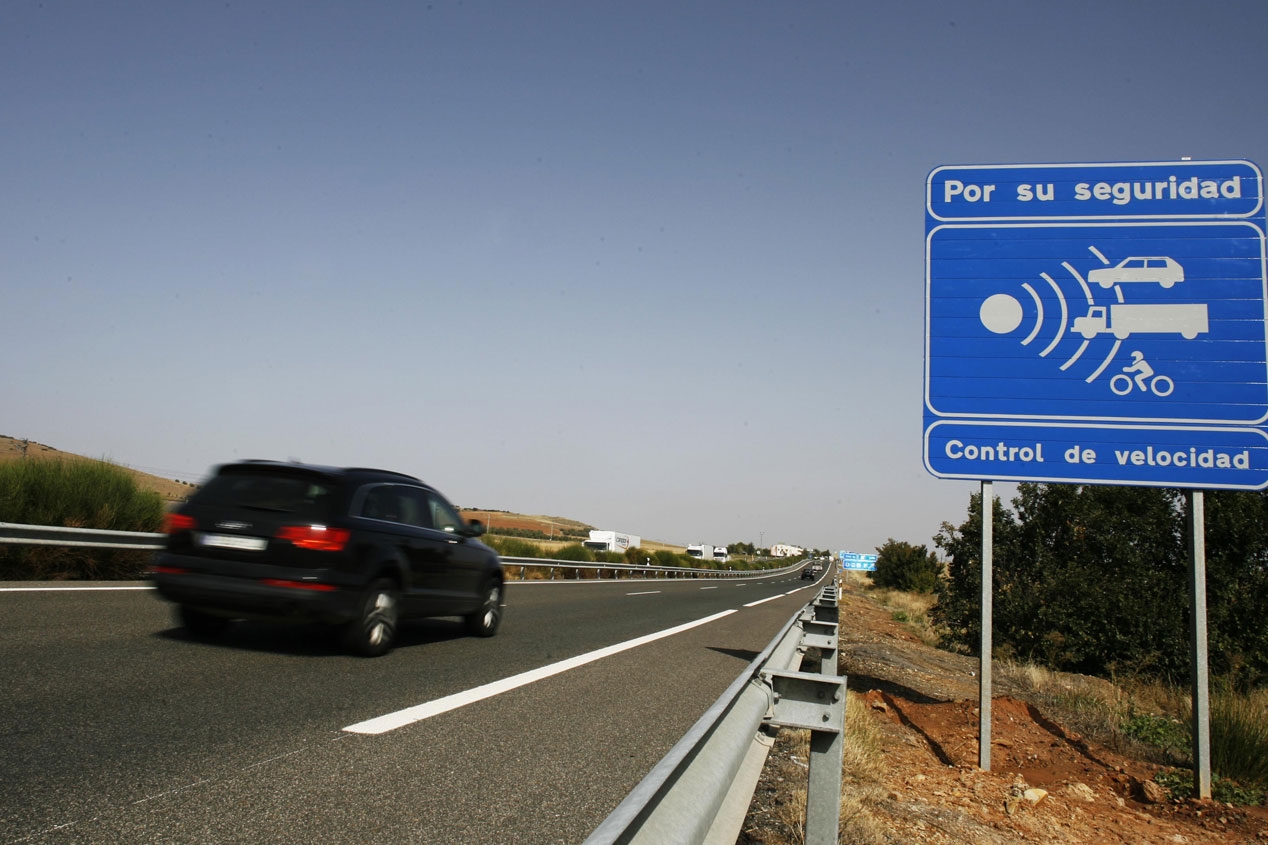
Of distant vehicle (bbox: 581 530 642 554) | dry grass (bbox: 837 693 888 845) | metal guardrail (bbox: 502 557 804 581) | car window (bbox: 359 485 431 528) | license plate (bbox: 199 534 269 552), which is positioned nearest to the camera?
dry grass (bbox: 837 693 888 845)

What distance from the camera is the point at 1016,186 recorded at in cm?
746

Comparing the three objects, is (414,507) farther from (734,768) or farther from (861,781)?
(734,768)

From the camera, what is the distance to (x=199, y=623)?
26.5 feet

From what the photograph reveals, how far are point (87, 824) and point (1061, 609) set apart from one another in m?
19.4

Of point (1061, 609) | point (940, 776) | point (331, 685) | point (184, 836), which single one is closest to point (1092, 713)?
point (940, 776)

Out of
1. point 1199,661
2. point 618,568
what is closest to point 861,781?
point 1199,661

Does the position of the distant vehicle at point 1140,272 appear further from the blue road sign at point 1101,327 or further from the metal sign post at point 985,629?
the metal sign post at point 985,629

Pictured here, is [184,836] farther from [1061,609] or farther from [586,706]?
[1061,609]

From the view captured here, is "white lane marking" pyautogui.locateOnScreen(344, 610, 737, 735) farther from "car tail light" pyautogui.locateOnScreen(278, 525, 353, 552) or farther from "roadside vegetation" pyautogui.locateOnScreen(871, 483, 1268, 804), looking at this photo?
"roadside vegetation" pyautogui.locateOnScreen(871, 483, 1268, 804)

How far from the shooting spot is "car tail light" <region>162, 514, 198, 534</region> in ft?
25.1

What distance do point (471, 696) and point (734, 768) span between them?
4.46m

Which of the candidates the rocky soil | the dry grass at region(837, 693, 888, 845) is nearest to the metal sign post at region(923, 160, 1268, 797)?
the rocky soil

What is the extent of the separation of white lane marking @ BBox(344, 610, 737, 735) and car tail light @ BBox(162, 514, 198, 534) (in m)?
3.03

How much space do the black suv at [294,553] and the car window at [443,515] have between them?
701 mm
